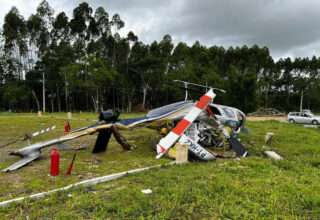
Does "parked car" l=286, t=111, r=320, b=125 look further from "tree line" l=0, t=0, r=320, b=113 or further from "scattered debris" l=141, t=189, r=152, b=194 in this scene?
"scattered debris" l=141, t=189, r=152, b=194

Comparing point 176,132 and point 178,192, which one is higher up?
point 176,132

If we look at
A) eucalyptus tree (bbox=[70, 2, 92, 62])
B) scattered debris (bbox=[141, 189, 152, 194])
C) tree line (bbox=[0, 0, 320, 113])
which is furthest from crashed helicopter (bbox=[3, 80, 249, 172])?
eucalyptus tree (bbox=[70, 2, 92, 62])

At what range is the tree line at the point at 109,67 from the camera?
32.2m

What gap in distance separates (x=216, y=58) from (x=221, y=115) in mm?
39100

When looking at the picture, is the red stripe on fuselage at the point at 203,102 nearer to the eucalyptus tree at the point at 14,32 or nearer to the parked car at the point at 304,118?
the parked car at the point at 304,118

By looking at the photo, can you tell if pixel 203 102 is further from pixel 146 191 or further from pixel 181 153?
pixel 146 191

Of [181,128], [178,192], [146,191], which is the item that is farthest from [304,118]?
[146,191]

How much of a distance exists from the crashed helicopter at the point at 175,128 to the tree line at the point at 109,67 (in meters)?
24.6

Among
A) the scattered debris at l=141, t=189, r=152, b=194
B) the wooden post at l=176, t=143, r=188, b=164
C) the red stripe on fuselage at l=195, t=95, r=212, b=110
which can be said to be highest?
the red stripe on fuselage at l=195, t=95, r=212, b=110

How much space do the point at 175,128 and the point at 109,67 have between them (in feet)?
119

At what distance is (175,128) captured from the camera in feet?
18.2

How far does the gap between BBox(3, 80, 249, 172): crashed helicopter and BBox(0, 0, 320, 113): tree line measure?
80.7 feet

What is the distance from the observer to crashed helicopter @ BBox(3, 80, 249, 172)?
5.48 metres

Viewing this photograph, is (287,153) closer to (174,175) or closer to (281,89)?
(174,175)
